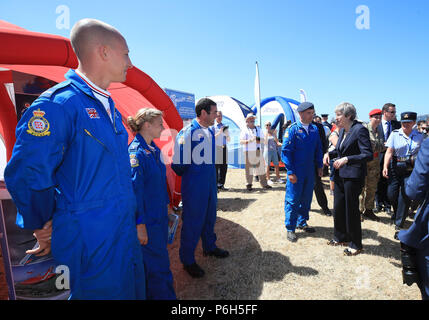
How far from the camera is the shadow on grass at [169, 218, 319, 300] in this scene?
2.81 metres

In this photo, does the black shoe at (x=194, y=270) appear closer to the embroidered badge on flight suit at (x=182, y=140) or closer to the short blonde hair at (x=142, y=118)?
the embroidered badge on flight suit at (x=182, y=140)

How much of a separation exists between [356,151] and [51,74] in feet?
16.3

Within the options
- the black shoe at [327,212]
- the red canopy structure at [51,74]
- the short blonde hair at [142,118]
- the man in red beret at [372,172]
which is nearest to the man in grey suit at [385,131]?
the man in red beret at [372,172]

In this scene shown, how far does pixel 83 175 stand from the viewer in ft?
3.95

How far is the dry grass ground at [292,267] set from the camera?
9.08 feet

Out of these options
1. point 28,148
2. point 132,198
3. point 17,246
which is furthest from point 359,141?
point 17,246

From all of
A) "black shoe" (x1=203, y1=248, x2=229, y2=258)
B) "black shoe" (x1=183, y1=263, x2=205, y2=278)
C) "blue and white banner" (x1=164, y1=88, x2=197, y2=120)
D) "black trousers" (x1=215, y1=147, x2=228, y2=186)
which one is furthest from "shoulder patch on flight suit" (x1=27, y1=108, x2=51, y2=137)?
"blue and white banner" (x1=164, y1=88, x2=197, y2=120)

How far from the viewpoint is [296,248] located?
3.80 meters

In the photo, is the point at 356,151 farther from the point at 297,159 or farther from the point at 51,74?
the point at 51,74

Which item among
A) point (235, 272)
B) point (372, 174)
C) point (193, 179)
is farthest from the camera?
point (372, 174)

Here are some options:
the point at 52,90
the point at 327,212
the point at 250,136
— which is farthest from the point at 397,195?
the point at 52,90

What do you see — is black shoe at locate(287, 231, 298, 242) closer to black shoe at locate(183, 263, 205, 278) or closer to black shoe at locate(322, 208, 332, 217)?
black shoe at locate(322, 208, 332, 217)

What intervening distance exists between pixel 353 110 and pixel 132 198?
309 centimetres
